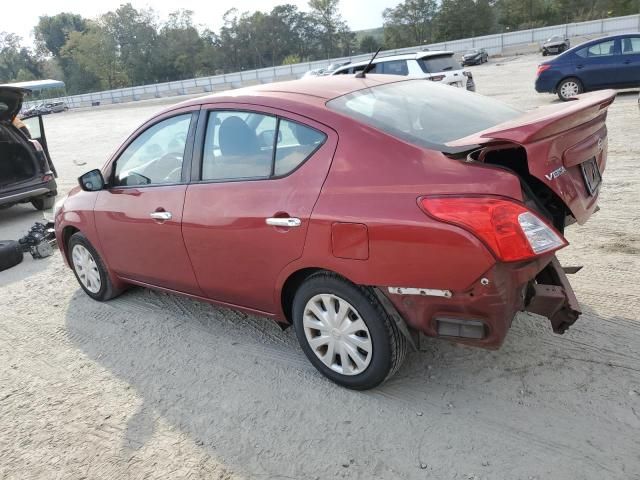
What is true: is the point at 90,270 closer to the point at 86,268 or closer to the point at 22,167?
the point at 86,268

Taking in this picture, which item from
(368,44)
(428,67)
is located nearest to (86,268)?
(428,67)

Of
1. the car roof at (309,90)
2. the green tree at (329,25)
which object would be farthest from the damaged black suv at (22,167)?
the green tree at (329,25)

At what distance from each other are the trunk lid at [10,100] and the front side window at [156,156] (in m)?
4.40

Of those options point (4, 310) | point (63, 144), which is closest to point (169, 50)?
point (63, 144)

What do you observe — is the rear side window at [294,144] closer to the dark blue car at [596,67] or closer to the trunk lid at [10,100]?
the trunk lid at [10,100]

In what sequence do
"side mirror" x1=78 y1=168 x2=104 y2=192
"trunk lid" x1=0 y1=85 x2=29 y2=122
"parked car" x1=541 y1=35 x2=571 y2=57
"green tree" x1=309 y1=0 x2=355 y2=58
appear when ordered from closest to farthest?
"side mirror" x1=78 y1=168 x2=104 y2=192, "trunk lid" x1=0 y1=85 x2=29 y2=122, "parked car" x1=541 y1=35 x2=571 y2=57, "green tree" x1=309 y1=0 x2=355 y2=58

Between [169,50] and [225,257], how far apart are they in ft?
331

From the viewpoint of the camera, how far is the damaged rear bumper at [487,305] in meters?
2.42

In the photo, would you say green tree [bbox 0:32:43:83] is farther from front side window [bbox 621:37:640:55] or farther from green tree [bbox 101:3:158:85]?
front side window [bbox 621:37:640:55]

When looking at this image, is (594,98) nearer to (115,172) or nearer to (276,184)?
(276,184)

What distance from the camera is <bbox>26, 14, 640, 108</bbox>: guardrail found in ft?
133

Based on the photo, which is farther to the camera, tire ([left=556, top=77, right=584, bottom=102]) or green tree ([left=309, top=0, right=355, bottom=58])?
green tree ([left=309, top=0, right=355, bottom=58])

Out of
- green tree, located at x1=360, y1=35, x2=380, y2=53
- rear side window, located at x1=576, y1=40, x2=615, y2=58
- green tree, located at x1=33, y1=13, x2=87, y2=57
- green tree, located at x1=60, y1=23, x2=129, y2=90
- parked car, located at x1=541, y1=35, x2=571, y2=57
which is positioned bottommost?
rear side window, located at x1=576, y1=40, x2=615, y2=58

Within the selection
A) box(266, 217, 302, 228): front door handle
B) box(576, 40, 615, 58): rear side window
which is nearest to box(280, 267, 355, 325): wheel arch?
box(266, 217, 302, 228): front door handle
